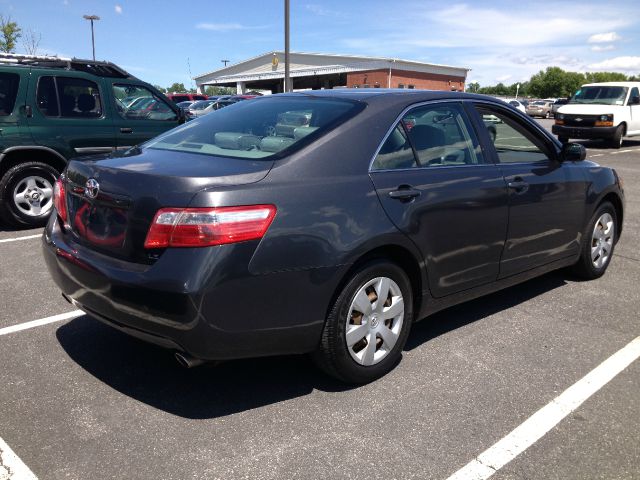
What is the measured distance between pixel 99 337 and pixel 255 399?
1.30 metres

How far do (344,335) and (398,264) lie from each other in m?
0.55

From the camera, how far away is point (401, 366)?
11.5 feet

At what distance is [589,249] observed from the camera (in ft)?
16.3

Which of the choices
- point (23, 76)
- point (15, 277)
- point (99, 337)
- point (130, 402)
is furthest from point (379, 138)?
point (23, 76)

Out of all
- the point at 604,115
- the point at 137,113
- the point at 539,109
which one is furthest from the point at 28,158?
the point at 539,109

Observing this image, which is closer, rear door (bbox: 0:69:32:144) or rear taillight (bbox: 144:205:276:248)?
rear taillight (bbox: 144:205:276:248)

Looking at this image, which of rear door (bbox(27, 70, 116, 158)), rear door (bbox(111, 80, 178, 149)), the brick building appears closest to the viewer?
rear door (bbox(27, 70, 116, 158))

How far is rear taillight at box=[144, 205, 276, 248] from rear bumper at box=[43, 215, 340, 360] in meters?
0.04

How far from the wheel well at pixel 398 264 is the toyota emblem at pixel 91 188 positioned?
128 centimetres

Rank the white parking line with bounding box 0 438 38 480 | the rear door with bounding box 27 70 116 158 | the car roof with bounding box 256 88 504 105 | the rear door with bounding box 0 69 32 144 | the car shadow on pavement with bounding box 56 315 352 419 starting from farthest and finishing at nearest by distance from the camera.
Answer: the rear door with bounding box 27 70 116 158 < the rear door with bounding box 0 69 32 144 < the car roof with bounding box 256 88 504 105 < the car shadow on pavement with bounding box 56 315 352 419 < the white parking line with bounding box 0 438 38 480

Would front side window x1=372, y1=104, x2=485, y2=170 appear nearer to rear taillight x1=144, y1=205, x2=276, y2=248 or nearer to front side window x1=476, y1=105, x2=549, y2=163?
front side window x1=476, y1=105, x2=549, y2=163

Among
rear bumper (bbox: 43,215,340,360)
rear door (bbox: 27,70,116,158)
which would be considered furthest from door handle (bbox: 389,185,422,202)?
rear door (bbox: 27,70,116,158)

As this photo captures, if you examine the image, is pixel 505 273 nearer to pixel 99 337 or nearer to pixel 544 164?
pixel 544 164

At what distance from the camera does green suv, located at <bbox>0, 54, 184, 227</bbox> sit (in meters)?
6.79
